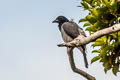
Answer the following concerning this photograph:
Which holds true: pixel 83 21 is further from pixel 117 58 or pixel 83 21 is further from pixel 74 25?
pixel 74 25

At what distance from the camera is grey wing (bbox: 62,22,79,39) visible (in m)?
9.91

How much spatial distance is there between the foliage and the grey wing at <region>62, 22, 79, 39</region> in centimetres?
470

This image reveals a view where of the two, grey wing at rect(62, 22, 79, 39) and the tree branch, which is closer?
the tree branch

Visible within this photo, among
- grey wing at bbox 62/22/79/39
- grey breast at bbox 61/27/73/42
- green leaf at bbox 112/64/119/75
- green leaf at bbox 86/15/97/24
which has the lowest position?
green leaf at bbox 112/64/119/75

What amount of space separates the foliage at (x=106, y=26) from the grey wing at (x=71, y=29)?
4704mm

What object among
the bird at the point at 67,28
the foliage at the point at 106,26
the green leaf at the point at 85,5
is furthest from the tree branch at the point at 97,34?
the bird at the point at 67,28

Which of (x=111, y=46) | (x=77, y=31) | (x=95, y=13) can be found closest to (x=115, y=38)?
(x=111, y=46)

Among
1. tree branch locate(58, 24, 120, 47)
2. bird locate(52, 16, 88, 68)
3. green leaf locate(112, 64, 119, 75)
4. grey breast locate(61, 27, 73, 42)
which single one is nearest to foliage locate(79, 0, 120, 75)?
green leaf locate(112, 64, 119, 75)

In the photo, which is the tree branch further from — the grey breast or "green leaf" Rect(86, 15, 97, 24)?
the grey breast

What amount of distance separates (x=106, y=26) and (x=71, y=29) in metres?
5.13

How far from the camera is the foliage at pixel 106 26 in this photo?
4.87 meters

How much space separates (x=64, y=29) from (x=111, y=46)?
5409mm

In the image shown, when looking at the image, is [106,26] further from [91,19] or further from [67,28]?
[67,28]

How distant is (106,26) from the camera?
4.98 meters
